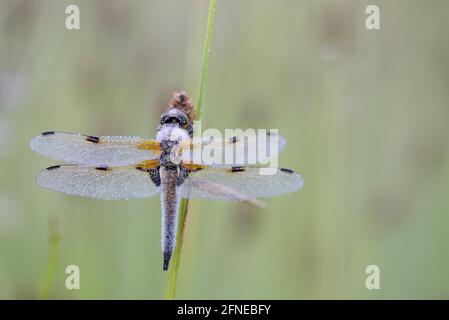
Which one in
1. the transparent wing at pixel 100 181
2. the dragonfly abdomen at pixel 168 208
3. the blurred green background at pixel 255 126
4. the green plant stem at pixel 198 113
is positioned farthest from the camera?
the blurred green background at pixel 255 126

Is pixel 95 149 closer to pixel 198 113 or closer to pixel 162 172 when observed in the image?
pixel 162 172

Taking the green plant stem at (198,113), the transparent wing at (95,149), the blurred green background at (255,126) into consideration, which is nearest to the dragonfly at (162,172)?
the transparent wing at (95,149)

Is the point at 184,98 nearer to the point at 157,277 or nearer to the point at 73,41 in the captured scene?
the point at 157,277

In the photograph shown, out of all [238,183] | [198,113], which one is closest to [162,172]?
[238,183]

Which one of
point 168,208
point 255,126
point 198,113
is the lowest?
point 168,208

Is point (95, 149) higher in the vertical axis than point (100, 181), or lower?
higher

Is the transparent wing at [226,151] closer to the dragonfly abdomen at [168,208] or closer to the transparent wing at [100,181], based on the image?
the dragonfly abdomen at [168,208]
